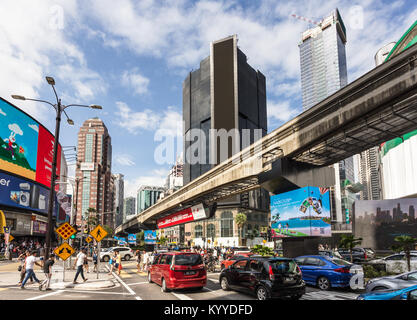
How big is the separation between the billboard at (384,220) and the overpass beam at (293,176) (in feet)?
154

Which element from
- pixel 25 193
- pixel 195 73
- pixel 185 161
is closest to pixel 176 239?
pixel 185 161

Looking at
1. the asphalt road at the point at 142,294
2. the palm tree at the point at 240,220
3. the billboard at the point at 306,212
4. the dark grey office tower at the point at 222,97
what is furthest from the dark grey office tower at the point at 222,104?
the asphalt road at the point at 142,294

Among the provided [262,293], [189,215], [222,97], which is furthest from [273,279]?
[222,97]

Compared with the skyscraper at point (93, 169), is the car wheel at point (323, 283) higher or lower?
lower

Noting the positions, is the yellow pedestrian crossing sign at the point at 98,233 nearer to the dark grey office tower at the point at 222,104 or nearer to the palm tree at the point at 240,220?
the palm tree at the point at 240,220

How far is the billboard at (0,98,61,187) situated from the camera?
55.3m

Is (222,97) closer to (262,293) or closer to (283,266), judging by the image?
(283,266)

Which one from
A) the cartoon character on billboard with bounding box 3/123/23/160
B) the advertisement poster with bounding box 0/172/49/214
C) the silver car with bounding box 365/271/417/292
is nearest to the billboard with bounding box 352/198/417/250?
the silver car with bounding box 365/271/417/292

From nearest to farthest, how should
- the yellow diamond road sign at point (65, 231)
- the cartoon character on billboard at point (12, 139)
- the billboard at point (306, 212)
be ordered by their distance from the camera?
the yellow diamond road sign at point (65, 231)
the billboard at point (306, 212)
the cartoon character on billboard at point (12, 139)

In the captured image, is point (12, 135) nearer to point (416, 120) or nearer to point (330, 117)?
point (330, 117)

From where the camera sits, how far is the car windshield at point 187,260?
13.7 m

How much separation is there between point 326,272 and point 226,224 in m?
94.9

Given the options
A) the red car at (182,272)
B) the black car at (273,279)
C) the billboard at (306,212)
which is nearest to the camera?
the black car at (273,279)
